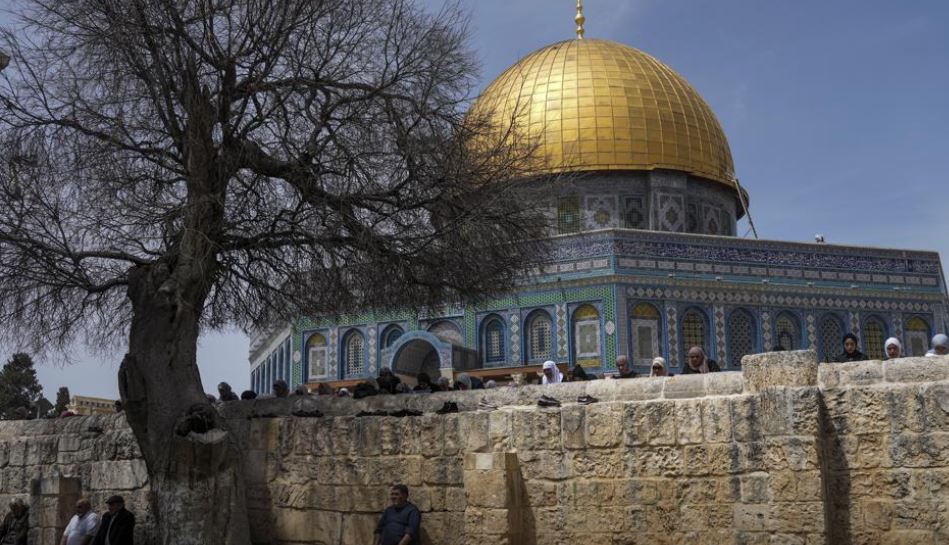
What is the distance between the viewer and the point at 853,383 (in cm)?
709

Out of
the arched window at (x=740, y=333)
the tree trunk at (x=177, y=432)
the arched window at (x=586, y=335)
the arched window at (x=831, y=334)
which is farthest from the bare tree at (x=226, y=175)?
the arched window at (x=831, y=334)

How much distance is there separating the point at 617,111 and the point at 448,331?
901cm

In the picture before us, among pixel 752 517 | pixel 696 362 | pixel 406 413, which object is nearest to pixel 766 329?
pixel 696 362

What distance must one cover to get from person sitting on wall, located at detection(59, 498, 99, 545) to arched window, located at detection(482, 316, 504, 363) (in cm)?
1911

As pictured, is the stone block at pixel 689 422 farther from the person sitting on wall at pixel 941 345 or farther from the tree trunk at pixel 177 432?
the tree trunk at pixel 177 432

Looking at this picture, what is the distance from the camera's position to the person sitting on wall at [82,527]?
32.1 ft

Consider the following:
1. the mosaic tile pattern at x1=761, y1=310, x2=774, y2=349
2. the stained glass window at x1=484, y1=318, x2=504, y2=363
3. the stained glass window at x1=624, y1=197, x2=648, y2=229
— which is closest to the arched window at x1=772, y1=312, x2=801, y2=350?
the mosaic tile pattern at x1=761, y1=310, x2=774, y2=349

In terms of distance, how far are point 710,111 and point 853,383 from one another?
29685 millimetres

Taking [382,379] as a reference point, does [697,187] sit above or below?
above

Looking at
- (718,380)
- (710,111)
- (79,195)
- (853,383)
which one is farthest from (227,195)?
(710,111)

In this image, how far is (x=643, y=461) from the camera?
752cm

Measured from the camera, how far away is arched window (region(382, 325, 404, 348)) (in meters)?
30.3

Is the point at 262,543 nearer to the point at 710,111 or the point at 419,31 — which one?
the point at 419,31

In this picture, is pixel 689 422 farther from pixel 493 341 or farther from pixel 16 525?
pixel 493 341
